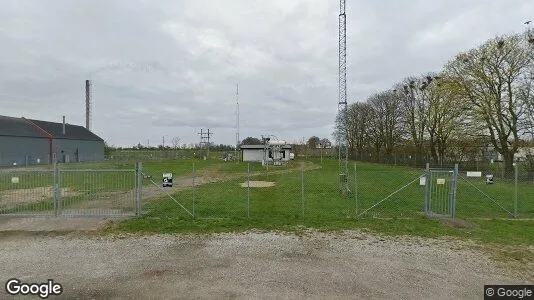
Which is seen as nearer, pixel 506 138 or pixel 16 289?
pixel 16 289

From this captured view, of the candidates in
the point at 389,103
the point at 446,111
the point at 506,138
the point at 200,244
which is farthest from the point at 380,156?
the point at 200,244

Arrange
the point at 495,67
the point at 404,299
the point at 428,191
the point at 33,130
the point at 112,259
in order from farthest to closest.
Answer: the point at 33,130
the point at 495,67
the point at 428,191
the point at 112,259
the point at 404,299

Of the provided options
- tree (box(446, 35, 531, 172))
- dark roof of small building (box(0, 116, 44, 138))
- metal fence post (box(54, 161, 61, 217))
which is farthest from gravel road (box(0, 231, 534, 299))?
dark roof of small building (box(0, 116, 44, 138))

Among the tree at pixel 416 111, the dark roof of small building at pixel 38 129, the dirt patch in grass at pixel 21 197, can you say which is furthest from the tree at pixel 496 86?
the dark roof of small building at pixel 38 129

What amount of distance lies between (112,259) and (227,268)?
2500mm

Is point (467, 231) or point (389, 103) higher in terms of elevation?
point (389, 103)

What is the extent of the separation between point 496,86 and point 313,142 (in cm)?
7470

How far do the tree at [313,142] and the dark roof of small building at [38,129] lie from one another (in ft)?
189

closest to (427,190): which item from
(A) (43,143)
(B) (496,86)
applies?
(B) (496,86)

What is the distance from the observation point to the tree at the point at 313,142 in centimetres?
10120

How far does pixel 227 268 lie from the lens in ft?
21.9

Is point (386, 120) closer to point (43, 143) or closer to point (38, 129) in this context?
point (43, 143)

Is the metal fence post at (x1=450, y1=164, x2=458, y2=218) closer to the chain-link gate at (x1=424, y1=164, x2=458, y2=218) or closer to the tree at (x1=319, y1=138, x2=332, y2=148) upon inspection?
the chain-link gate at (x1=424, y1=164, x2=458, y2=218)

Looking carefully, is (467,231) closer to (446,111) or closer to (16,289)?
(16,289)
